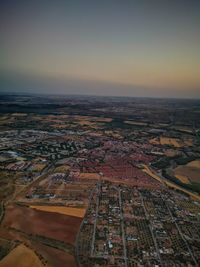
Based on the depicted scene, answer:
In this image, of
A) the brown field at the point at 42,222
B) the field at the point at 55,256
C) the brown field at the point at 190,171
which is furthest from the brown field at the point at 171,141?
the field at the point at 55,256

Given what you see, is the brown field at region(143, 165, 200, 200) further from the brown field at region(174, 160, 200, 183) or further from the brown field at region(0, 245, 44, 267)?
the brown field at region(0, 245, 44, 267)

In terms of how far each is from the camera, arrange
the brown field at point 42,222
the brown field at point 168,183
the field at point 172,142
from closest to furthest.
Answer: the brown field at point 42,222
the brown field at point 168,183
the field at point 172,142

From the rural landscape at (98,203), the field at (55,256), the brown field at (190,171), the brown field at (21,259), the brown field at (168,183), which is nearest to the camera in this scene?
the brown field at (21,259)

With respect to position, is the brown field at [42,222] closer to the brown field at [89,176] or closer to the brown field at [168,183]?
the brown field at [89,176]

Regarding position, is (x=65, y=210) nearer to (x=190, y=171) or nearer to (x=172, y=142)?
(x=190, y=171)

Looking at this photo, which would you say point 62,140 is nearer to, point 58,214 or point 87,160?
point 87,160

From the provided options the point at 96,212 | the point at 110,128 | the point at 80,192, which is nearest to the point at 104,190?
the point at 80,192

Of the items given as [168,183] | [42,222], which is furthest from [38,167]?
[168,183]

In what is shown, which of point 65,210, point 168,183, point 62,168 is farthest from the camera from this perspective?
point 62,168
